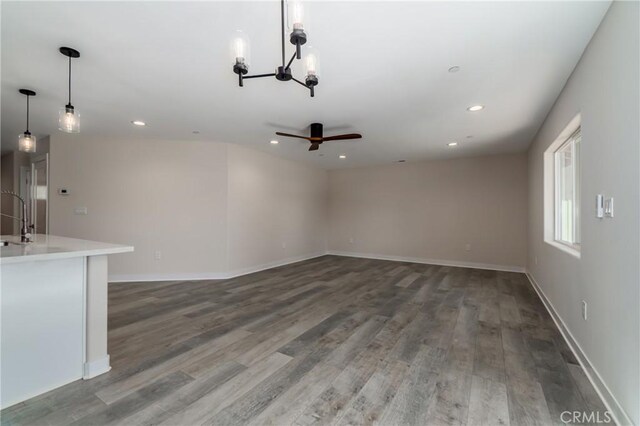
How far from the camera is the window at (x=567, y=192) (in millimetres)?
2752

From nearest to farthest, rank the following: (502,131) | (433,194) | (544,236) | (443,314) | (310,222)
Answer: (443,314) → (544,236) → (502,131) → (433,194) → (310,222)

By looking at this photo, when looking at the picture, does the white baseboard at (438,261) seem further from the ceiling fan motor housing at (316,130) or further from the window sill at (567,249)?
the ceiling fan motor housing at (316,130)

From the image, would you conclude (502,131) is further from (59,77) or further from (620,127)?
(59,77)

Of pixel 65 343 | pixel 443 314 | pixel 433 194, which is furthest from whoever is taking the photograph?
pixel 433 194

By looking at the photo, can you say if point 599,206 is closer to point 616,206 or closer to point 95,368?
point 616,206

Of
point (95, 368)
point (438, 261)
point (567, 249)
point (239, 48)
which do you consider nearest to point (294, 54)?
point (239, 48)

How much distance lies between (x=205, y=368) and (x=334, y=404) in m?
1.03

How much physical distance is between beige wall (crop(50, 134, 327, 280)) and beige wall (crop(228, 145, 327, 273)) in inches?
1.1

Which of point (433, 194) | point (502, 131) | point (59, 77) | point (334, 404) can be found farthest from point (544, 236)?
point (59, 77)

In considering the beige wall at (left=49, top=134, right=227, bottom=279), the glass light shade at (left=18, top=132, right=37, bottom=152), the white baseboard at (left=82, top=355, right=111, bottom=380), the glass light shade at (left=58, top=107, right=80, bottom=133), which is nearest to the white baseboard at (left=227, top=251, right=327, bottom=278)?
the beige wall at (left=49, top=134, right=227, bottom=279)

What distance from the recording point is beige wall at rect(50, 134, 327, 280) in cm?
439

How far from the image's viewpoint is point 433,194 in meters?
6.31

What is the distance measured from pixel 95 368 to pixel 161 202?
126 inches

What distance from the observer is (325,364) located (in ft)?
6.93
